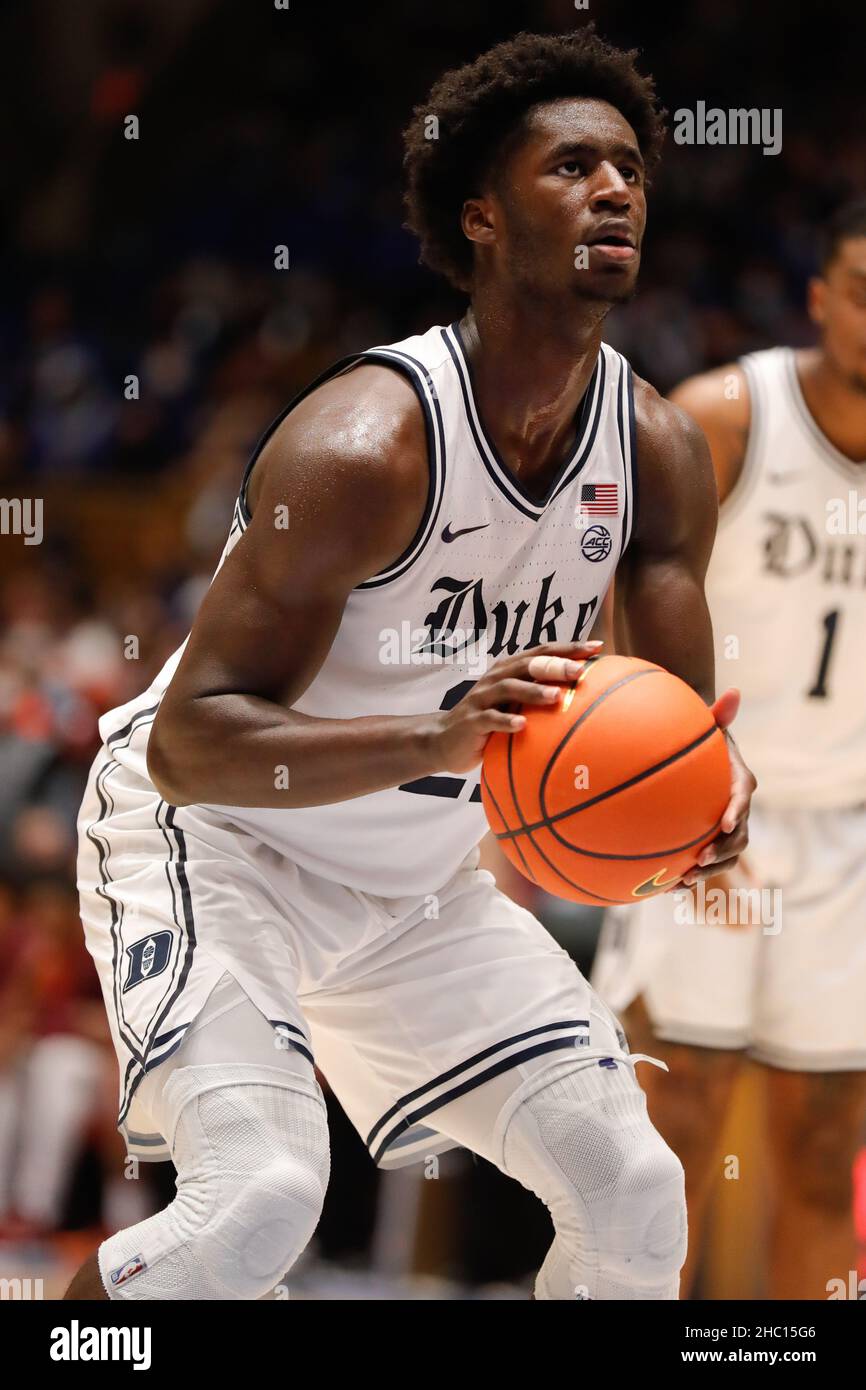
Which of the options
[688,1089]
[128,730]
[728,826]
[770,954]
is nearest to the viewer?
[728,826]

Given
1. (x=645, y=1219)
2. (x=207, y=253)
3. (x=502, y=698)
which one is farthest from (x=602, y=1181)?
(x=207, y=253)

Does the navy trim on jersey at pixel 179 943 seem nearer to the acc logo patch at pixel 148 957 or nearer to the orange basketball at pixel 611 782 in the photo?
the acc logo patch at pixel 148 957

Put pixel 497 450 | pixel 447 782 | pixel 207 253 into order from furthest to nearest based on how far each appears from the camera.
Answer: pixel 207 253 → pixel 447 782 → pixel 497 450

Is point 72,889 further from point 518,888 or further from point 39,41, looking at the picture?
point 39,41

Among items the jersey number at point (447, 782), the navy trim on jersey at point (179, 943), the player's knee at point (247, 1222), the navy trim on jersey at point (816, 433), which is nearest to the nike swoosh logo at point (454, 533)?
the jersey number at point (447, 782)

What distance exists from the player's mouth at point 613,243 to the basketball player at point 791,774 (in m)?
1.32

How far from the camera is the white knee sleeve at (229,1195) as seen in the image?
8.23 feet

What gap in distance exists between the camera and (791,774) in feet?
13.5

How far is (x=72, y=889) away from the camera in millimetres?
5320

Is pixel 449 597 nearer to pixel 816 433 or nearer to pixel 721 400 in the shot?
pixel 721 400

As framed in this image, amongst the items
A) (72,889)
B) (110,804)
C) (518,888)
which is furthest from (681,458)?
(72,889)

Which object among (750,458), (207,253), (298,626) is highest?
(207,253)

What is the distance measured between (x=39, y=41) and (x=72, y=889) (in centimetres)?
441

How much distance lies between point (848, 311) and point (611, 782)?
2.03m
